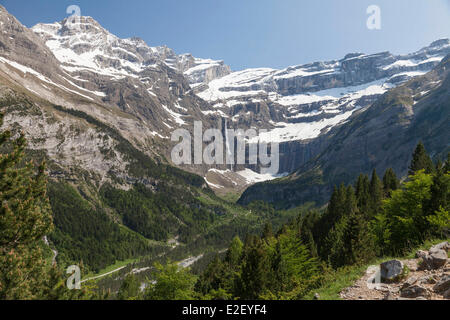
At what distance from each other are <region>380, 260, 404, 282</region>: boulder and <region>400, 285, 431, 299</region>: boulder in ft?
7.45

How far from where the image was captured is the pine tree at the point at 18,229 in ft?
60.8

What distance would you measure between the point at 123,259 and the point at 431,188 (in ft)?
655

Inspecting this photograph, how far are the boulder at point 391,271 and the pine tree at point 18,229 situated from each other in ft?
69.1

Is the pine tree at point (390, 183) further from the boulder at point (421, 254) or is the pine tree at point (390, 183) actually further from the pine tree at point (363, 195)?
the boulder at point (421, 254)

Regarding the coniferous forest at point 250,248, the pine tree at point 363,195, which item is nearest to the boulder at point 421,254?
the coniferous forest at point 250,248

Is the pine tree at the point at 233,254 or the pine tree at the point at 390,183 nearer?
the pine tree at the point at 233,254

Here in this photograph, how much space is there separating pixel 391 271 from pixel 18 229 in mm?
25392

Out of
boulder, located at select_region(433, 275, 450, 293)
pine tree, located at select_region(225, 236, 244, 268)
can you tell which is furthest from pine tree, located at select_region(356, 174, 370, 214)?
boulder, located at select_region(433, 275, 450, 293)
